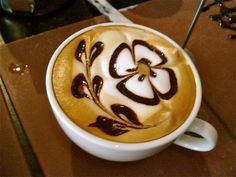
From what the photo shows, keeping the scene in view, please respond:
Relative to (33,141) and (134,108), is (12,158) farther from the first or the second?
(134,108)

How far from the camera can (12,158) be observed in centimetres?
54

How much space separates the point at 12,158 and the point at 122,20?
0.40m

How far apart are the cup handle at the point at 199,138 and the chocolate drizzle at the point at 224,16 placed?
344 millimetres

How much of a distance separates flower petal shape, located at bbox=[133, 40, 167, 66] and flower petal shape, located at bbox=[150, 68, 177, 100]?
0.08ft

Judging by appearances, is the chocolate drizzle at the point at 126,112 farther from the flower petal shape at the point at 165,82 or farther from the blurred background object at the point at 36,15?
the blurred background object at the point at 36,15

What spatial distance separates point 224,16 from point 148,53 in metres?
0.34

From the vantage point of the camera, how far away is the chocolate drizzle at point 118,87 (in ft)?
1.56

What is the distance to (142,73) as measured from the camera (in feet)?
1.79

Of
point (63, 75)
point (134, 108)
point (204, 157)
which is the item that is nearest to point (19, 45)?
point (63, 75)

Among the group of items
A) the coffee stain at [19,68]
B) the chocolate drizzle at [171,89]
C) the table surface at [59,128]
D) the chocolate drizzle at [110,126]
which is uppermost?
the chocolate drizzle at [171,89]

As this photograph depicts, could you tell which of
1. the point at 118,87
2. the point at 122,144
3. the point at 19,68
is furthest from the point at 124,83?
the point at 19,68

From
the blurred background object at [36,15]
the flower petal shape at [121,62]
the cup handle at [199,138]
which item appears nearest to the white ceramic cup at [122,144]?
the cup handle at [199,138]

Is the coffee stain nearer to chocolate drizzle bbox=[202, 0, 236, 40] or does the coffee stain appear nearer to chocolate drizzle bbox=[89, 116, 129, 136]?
chocolate drizzle bbox=[89, 116, 129, 136]

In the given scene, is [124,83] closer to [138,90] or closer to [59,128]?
[138,90]
